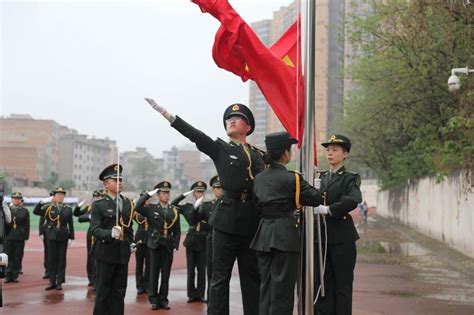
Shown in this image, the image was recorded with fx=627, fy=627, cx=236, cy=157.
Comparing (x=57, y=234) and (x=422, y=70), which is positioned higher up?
(x=422, y=70)

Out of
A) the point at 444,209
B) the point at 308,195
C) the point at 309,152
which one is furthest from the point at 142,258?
the point at 444,209

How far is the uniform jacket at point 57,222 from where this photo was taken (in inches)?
506

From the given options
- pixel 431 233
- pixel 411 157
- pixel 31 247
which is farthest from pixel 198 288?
pixel 411 157

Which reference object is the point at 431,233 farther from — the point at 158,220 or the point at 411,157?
the point at 158,220

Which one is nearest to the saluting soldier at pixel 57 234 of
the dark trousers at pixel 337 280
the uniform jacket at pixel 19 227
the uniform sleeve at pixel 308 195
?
the uniform jacket at pixel 19 227

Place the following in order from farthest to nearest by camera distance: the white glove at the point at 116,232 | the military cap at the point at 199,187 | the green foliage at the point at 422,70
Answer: the green foliage at the point at 422,70 < the military cap at the point at 199,187 < the white glove at the point at 116,232

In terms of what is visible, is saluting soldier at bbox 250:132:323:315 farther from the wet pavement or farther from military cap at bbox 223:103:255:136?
the wet pavement

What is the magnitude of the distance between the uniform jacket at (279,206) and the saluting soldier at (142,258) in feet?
19.7

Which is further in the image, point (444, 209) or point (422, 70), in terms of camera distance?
point (444, 209)

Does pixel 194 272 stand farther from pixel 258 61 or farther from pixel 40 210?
pixel 258 61

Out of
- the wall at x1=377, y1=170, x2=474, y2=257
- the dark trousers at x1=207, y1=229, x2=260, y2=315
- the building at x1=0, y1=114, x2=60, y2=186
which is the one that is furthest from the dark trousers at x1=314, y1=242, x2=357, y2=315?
the building at x1=0, y1=114, x2=60, y2=186

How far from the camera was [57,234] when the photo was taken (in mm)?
12820

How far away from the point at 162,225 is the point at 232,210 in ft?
15.7

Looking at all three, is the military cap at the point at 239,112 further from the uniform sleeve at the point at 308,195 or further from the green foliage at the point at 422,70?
the green foliage at the point at 422,70
